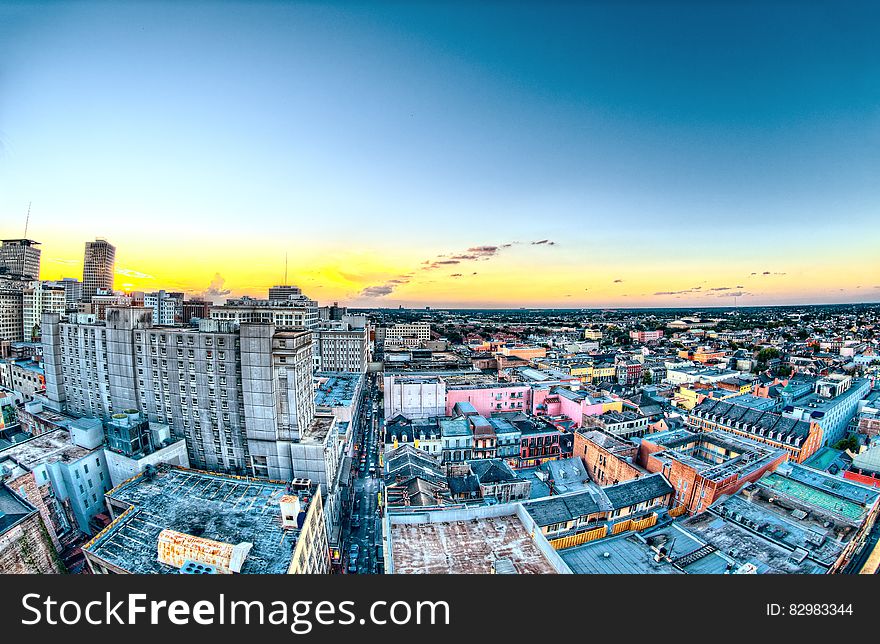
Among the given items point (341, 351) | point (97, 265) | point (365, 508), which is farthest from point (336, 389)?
point (97, 265)

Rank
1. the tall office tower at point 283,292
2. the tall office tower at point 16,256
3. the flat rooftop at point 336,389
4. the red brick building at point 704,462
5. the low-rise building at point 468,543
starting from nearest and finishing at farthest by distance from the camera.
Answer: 1. the low-rise building at point 468,543
2. the red brick building at point 704,462
3. the flat rooftop at point 336,389
4. the tall office tower at point 16,256
5. the tall office tower at point 283,292

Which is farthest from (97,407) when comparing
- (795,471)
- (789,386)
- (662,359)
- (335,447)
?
(662,359)

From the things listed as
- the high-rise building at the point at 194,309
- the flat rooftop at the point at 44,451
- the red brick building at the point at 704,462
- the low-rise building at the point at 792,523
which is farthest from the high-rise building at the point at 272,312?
the low-rise building at the point at 792,523

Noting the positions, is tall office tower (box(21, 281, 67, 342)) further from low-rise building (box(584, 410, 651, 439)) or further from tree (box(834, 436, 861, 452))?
tree (box(834, 436, 861, 452))

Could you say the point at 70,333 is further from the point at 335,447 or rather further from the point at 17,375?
the point at 335,447

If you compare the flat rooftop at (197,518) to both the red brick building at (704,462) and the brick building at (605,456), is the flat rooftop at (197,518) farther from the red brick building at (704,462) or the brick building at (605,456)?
the red brick building at (704,462)
